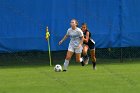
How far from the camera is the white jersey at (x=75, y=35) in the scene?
17281mm

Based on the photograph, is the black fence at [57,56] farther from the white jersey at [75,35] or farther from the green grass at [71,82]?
the green grass at [71,82]

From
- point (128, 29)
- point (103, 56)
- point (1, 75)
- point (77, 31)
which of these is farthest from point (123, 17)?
point (1, 75)

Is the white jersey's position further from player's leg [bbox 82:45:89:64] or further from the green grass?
player's leg [bbox 82:45:89:64]

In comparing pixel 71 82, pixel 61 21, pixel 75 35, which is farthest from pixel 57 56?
pixel 71 82

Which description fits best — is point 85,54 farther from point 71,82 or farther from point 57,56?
point 71,82

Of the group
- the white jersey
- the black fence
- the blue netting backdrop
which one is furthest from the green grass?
the black fence

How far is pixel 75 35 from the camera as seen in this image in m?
17.4

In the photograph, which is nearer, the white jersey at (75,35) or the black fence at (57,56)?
the white jersey at (75,35)

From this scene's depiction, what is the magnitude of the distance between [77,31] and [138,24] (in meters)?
5.17

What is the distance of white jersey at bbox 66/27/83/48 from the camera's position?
17281 millimetres

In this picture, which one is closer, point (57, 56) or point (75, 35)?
point (75, 35)

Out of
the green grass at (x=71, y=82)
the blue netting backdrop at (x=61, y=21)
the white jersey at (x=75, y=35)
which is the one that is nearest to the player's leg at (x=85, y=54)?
the blue netting backdrop at (x=61, y=21)

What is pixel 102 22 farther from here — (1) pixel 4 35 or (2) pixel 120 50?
(1) pixel 4 35

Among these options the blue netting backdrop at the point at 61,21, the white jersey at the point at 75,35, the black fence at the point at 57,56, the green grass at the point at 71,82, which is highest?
the blue netting backdrop at the point at 61,21
